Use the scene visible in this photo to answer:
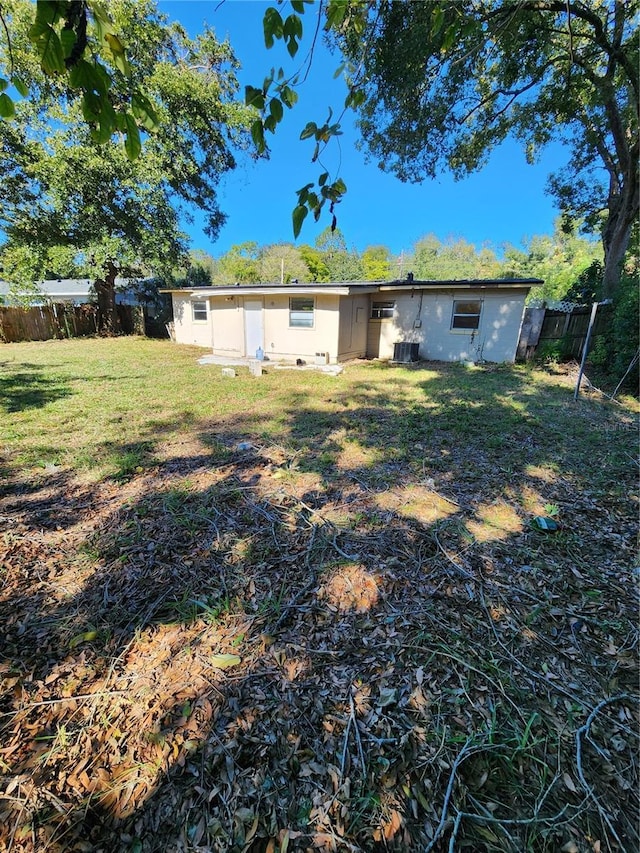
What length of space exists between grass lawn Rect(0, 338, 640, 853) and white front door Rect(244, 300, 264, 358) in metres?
9.16

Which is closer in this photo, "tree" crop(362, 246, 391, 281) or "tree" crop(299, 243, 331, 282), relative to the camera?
"tree" crop(299, 243, 331, 282)

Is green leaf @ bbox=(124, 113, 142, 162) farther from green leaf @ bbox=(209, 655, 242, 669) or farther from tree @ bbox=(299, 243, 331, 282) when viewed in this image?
tree @ bbox=(299, 243, 331, 282)

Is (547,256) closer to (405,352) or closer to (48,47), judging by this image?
(405,352)

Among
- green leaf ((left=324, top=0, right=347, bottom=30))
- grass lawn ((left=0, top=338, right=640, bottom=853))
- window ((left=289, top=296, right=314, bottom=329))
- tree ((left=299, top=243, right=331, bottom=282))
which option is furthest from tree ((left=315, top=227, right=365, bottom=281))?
green leaf ((left=324, top=0, right=347, bottom=30))

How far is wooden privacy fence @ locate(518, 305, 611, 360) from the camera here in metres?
10.9

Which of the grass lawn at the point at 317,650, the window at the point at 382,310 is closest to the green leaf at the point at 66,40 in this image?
the grass lawn at the point at 317,650

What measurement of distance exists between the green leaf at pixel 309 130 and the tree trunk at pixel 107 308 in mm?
20792

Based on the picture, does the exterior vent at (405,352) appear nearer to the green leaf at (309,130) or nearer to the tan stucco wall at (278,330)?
the tan stucco wall at (278,330)

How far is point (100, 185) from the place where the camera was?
14750 millimetres

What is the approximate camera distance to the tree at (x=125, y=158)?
13586mm

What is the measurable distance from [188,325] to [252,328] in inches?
190

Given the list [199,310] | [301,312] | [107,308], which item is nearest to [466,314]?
[301,312]

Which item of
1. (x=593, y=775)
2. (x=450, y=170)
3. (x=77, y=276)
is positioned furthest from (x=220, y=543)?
(x=77, y=276)

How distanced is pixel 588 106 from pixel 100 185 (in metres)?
16.6
